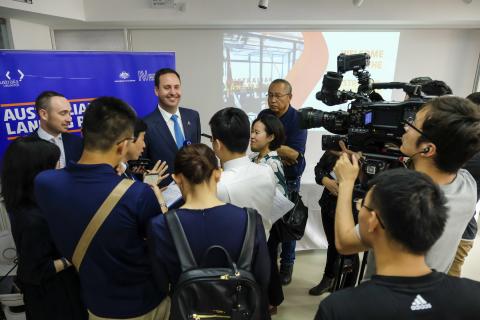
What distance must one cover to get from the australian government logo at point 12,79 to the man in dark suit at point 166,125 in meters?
1.29

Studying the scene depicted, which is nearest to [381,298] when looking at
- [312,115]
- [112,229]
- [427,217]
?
[427,217]

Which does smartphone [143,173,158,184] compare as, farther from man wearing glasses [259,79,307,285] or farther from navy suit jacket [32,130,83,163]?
man wearing glasses [259,79,307,285]

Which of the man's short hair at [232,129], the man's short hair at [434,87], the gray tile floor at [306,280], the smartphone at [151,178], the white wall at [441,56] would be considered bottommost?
the gray tile floor at [306,280]

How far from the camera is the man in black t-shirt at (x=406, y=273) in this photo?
26.1 inches

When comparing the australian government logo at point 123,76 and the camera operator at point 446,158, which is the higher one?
the australian government logo at point 123,76

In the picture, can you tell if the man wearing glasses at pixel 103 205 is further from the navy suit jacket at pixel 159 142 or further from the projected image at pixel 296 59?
the projected image at pixel 296 59

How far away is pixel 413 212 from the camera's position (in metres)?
0.69

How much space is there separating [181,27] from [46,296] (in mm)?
3412

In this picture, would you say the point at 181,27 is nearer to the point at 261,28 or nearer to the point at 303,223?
the point at 261,28

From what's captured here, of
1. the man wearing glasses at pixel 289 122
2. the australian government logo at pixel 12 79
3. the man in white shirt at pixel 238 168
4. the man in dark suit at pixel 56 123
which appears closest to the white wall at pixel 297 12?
the australian government logo at pixel 12 79

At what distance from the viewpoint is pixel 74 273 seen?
1.42 m

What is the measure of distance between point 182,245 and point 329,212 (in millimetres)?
1448

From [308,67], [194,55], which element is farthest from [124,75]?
[308,67]

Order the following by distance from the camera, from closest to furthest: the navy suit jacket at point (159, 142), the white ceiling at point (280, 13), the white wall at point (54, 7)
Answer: the navy suit jacket at point (159, 142) → the white wall at point (54, 7) → the white ceiling at point (280, 13)
